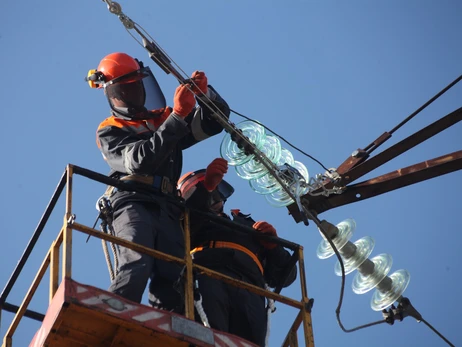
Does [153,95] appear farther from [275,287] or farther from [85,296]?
[85,296]

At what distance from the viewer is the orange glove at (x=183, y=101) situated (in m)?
8.82

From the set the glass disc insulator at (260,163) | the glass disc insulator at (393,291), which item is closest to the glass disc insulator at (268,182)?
the glass disc insulator at (260,163)

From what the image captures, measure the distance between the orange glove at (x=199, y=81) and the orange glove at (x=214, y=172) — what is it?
2.22ft

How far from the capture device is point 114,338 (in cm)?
719

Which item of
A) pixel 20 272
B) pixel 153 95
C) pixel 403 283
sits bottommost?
pixel 20 272

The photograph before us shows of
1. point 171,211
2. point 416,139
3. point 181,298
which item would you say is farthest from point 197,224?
point 416,139

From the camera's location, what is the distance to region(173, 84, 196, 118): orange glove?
8.82m

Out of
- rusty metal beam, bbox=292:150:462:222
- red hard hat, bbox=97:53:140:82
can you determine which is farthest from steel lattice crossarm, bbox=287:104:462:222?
red hard hat, bbox=97:53:140:82

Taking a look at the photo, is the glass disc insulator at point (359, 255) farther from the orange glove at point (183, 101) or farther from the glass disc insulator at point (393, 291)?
the orange glove at point (183, 101)

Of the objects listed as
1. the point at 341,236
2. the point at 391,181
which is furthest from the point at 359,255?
the point at 391,181

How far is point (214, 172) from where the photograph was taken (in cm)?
925

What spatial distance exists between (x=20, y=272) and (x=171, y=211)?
1.45 meters

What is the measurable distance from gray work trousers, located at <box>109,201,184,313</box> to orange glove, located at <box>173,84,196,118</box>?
2.83 ft

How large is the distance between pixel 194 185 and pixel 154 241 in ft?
3.85
